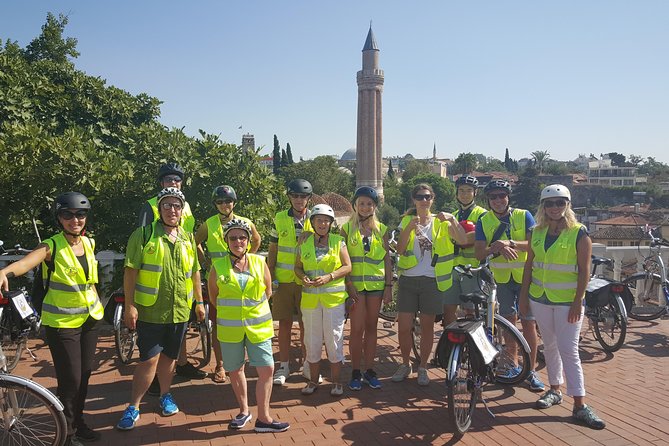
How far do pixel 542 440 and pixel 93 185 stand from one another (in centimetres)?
584

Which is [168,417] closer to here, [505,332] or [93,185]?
[505,332]

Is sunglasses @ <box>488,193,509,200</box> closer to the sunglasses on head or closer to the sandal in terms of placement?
the sunglasses on head

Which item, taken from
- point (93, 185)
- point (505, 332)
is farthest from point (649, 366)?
point (93, 185)

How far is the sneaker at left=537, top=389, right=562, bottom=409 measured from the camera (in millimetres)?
4238

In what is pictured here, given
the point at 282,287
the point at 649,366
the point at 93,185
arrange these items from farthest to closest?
the point at 93,185 < the point at 649,366 < the point at 282,287

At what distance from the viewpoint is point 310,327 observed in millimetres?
4516

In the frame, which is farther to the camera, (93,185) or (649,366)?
(93,185)

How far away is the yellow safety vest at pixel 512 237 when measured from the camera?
15.9ft

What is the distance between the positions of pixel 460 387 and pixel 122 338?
3.51 metres

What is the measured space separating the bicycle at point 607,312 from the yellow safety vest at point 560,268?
180 centimetres

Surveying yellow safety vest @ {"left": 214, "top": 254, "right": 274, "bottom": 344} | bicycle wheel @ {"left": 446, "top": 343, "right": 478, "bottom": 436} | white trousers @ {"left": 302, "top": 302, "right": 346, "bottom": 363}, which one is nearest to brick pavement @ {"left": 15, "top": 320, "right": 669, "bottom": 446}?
bicycle wheel @ {"left": 446, "top": 343, "right": 478, "bottom": 436}

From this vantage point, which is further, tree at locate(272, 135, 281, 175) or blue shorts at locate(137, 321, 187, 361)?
tree at locate(272, 135, 281, 175)

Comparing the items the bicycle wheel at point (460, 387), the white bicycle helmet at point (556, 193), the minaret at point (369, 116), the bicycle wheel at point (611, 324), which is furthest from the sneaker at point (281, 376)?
the minaret at point (369, 116)

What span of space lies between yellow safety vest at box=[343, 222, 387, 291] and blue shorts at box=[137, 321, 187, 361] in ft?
5.41
